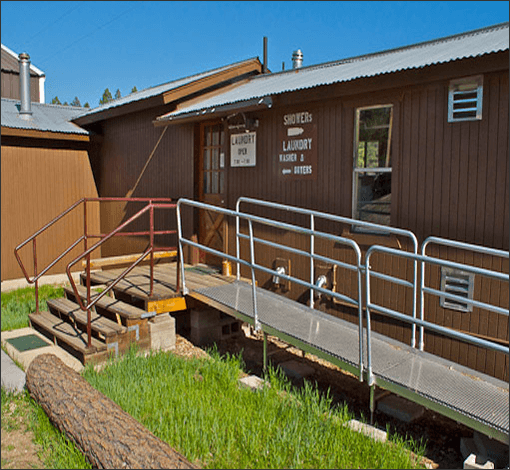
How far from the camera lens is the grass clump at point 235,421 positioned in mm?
3434

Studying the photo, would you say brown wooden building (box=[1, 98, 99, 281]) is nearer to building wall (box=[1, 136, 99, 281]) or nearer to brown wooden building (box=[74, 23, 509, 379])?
building wall (box=[1, 136, 99, 281])

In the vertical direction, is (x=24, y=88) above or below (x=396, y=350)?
above

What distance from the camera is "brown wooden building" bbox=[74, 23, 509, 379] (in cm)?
479

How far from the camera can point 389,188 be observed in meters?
5.65

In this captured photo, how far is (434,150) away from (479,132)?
0.47m

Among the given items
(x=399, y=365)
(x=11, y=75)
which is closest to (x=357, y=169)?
(x=399, y=365)

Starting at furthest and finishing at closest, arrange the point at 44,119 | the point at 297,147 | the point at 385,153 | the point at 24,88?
the point at 44,119 → the point at 24,88 → the point at 297,147 → the point at 385,153

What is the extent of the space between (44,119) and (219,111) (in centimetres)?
595

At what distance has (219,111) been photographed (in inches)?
274

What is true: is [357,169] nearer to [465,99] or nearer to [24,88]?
[465,99]

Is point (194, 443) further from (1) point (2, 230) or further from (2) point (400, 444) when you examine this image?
(1) point (2, 230)

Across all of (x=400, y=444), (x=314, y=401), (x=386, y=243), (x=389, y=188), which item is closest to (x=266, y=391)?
(x=314, y=401)

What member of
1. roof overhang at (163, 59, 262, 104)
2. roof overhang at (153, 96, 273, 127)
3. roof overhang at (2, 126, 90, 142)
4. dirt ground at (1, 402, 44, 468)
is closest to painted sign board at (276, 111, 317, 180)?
roof overhang at (153, 96, 273, 127)

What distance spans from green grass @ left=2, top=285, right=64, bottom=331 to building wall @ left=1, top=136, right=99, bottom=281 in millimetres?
1650
